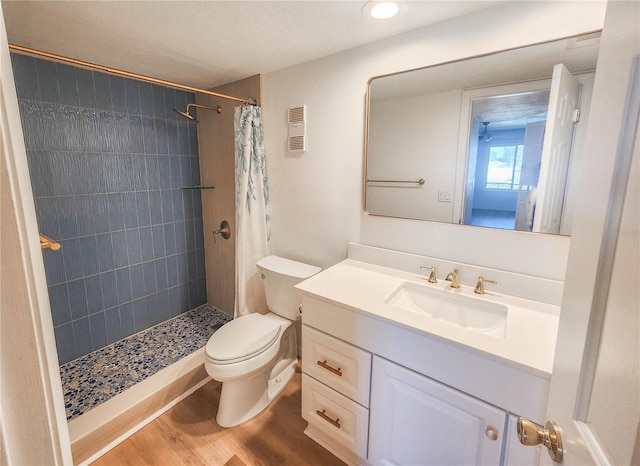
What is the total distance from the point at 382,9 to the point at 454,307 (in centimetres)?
130

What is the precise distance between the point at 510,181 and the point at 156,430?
215 cm

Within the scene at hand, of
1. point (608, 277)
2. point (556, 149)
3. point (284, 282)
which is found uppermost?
point (556, 149)

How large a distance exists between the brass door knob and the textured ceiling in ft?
4.65

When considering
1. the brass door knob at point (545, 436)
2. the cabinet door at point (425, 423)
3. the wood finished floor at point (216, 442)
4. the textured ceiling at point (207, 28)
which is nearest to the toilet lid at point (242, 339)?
the wood finished floor at point (216, 442)

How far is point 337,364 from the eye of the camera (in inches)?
52.2

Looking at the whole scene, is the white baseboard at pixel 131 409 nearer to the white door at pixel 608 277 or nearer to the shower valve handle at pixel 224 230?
the shower valve handle at pixel 224 230

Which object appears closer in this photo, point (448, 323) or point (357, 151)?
point (448, 323)

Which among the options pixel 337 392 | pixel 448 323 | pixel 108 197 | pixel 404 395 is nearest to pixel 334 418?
pixel 337 392

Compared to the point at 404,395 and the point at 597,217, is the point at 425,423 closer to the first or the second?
the point at 404,395

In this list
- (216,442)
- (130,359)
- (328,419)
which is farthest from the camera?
(130,359)

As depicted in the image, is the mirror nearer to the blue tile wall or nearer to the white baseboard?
the white baseboard

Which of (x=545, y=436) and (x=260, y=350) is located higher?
(x=545, y=436)

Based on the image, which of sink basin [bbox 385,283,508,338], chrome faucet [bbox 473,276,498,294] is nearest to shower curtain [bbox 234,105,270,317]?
sink basin [bbox 385,283,508,338]

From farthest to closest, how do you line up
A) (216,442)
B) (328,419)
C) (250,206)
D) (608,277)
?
1. (250,206)
2. (216,442)
3. (328,419)
4. (608,277)
